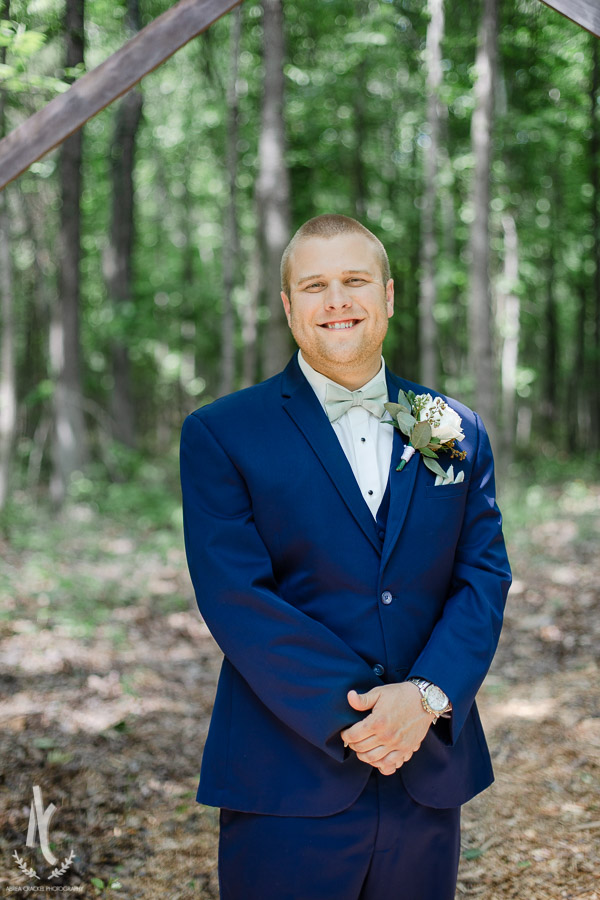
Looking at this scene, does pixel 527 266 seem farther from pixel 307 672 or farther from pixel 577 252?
pixel 307 672

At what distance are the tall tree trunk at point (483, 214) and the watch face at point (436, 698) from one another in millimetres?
9551

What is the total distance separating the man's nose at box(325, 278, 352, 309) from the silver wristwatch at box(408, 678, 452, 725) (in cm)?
109

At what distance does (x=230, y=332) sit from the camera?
1334cm

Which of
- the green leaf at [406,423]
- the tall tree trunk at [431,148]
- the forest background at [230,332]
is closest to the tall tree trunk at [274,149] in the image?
the forest background at [230,332]

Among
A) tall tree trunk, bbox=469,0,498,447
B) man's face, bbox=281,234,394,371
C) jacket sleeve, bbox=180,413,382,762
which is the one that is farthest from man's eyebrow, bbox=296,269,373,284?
tall tree trunk, bbox=469,0,498,447

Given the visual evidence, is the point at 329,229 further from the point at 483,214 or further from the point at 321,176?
the point at 321,176

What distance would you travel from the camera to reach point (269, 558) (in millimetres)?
2188

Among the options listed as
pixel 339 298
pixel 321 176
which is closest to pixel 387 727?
pixel 339 298

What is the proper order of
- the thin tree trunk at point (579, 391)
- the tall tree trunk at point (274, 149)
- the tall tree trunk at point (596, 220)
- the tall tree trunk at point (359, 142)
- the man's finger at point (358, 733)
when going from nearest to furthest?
the man's finger at point (358, 733)
the tall tree trunk at point (274, 149)
the tall tree trunk at point (596, 220)
the tall tree trunk at point (359, 142)
the thin tree trunk at point (579, 391)

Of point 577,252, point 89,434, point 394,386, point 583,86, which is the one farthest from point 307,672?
point 577,252

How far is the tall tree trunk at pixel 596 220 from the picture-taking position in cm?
1668

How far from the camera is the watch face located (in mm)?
2098

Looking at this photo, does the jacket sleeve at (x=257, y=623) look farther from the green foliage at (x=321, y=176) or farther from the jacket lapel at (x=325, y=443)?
the green foliage at (x=321, y=176)

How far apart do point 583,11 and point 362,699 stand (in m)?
2.33
